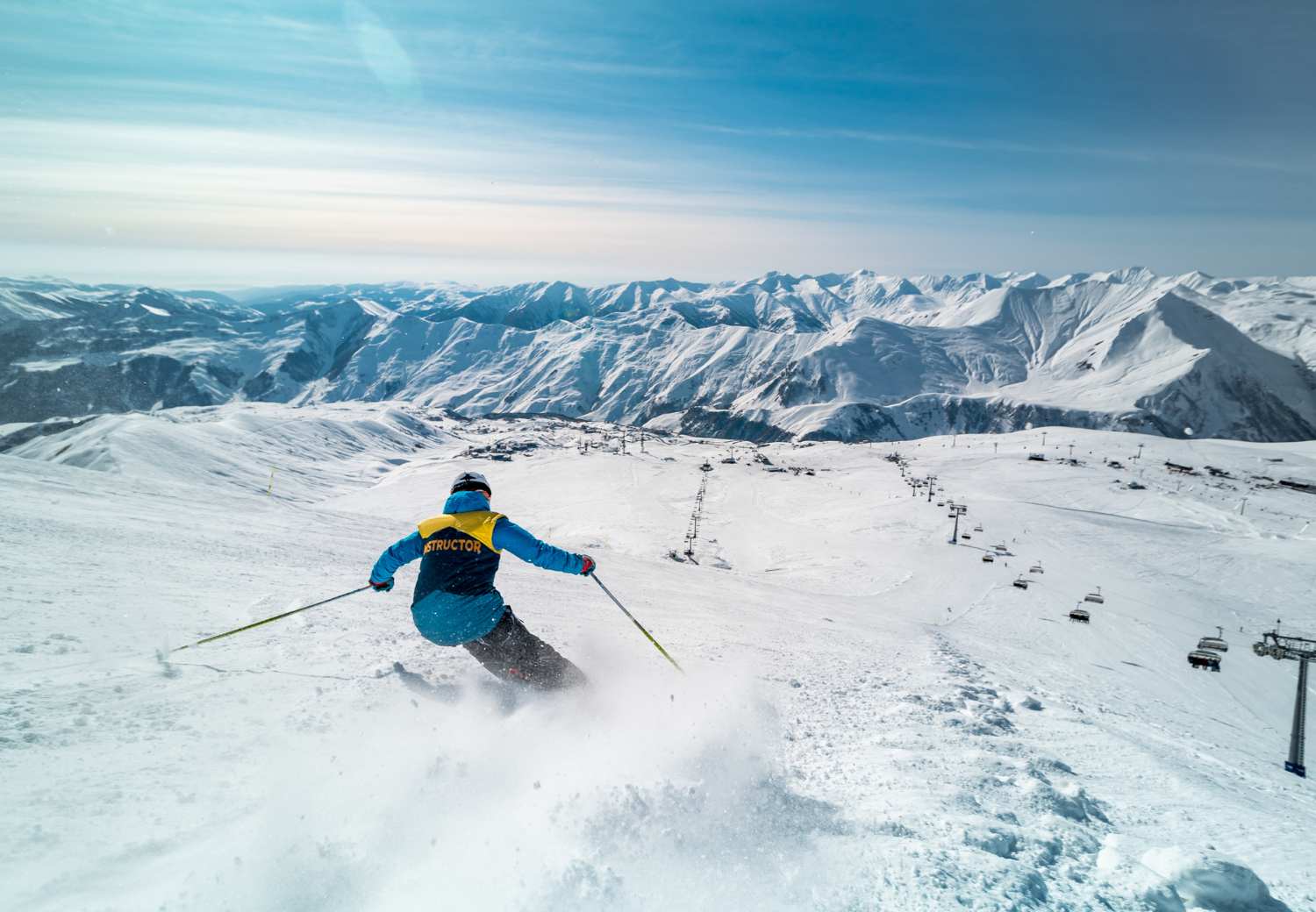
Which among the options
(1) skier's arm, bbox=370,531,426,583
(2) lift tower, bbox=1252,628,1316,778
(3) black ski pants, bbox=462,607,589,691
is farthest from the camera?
(2) lift tower, bbox=1252,628,1316,778

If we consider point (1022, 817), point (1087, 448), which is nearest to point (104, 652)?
point (1022, 817)

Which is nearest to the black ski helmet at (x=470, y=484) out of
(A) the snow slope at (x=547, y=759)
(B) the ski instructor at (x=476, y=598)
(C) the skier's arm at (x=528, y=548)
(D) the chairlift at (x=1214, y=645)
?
(B) the ski instructor at (x=476, y=598)

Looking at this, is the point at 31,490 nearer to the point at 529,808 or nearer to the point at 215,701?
the point at 215,701

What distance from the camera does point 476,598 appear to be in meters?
7.60

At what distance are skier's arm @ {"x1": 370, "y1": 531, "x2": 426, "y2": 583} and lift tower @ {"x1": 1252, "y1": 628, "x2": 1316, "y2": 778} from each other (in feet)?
59.9

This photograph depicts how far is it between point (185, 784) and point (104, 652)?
11.6 feet

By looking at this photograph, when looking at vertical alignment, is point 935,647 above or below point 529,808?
below

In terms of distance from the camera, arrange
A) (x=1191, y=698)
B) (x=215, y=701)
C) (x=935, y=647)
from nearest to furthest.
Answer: (x=215, y=701), (x=935, y=647), (x=1191, y=698)

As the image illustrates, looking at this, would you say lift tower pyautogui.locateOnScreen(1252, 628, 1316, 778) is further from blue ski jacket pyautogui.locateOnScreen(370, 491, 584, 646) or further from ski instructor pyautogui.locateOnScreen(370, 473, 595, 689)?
blue ski jacket pyautogui.locateOnScreen(370, 491, 584, 646)

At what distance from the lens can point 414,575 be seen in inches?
599

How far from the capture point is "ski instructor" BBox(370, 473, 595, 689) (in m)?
7.49

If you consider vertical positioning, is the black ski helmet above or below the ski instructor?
above

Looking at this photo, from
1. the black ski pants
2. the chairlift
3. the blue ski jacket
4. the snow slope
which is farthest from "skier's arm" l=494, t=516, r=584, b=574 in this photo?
the chairlift

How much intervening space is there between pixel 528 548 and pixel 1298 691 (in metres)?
25.4
